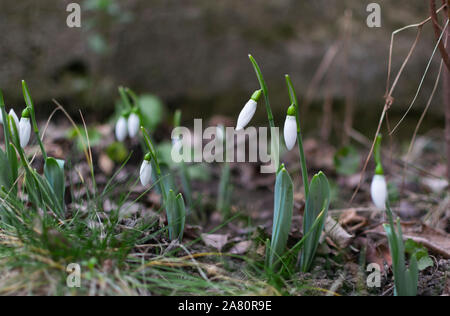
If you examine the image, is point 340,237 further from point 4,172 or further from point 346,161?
point 4,172

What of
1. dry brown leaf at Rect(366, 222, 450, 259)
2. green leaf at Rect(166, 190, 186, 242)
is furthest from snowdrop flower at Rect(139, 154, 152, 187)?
dry brown leaf at Rect(366, 222, 450, 259)

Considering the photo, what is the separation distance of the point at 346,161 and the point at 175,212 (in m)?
1.59

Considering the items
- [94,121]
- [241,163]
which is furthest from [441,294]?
[94,121]

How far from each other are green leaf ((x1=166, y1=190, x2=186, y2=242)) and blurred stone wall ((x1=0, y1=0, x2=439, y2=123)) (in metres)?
2.22

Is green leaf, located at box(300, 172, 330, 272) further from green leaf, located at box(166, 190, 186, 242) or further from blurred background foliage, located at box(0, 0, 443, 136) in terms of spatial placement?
blurred background foliage, located at box(0, 0, 443, 136)

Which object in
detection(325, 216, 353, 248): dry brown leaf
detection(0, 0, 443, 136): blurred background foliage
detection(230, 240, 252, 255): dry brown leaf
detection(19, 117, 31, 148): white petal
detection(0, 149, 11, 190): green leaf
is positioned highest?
detection(0, 0, 443, 136): blurred background foliage

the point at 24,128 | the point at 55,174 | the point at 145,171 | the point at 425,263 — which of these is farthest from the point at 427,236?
the point at 24,128

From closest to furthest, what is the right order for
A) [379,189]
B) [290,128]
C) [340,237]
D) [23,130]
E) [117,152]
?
[379,189] < [290,128] < [23,130] < [340,237] < [117,152]

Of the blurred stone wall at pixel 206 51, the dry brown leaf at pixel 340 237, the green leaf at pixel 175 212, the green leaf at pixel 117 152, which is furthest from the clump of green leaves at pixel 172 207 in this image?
the blurred stone wall at pixel 206 51

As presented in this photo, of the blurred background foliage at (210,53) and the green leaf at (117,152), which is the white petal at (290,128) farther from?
the blurred background foliage at (210,53)

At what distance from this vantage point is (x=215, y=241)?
1.87 m

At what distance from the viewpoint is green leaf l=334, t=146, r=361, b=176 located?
2870mm

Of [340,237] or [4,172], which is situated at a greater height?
[4,172]
